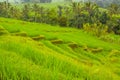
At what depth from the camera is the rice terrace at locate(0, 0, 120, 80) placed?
10.2 ft

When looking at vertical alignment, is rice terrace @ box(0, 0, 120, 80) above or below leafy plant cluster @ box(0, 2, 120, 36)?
above

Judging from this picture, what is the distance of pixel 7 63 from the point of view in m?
3.09

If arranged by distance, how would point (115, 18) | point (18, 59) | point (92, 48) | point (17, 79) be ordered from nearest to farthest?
point (17, 79), point (18, 59), point (92, 48), point (115, 18)

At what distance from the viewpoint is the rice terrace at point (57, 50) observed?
122 inches

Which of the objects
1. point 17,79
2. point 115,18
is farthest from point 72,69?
point 115,18

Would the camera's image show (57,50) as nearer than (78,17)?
Yes

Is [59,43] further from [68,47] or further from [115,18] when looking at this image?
[115,18]

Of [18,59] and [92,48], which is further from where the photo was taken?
[92,48]

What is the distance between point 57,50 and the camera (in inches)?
1468

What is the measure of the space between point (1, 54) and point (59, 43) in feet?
142

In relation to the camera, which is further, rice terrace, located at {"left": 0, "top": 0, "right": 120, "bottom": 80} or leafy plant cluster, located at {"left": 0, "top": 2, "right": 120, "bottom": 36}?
leafy plant cluster, located at {"left": 0, "top": 2, "right": 120, "bottom": 36}

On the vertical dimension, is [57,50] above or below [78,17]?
above

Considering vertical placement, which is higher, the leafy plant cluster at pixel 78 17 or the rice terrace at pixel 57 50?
the rice terrace at pixel 57 50

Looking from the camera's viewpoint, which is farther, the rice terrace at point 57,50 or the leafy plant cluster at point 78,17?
the leafy plant cluster at point 78,17
